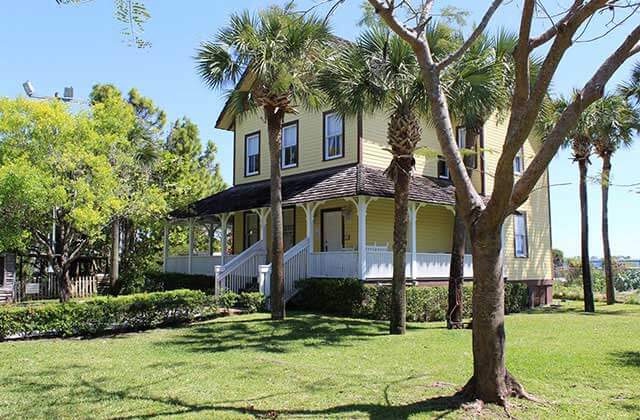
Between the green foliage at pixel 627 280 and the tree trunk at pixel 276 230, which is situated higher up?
the tree trunk at pixel 276 230

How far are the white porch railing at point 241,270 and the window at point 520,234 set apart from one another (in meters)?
11.7

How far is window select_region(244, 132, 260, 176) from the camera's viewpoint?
2383 cm

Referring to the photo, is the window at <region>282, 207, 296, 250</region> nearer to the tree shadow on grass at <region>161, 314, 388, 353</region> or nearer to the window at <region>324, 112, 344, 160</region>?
the window at <region>324, 112, 344, 160</region>

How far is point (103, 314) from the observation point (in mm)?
12938

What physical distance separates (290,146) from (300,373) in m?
14.3

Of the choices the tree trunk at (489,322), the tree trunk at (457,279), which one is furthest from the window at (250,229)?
the tree trunk at (489,322)

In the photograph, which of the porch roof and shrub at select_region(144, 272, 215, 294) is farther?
shrub at select_region(144, 272, 215, 294)

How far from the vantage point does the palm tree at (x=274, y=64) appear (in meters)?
13.9

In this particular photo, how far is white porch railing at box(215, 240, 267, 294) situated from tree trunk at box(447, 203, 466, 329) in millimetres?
7533

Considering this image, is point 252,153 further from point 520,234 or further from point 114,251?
point 520,234

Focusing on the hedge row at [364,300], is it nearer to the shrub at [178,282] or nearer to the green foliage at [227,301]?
the green foliage at [227,301]

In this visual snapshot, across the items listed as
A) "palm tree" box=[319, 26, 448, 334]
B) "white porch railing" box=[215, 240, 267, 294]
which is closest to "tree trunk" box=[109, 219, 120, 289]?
"white porch railing" box=[215, 240, 267, 294]

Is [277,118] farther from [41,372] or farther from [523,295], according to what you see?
[523,295]

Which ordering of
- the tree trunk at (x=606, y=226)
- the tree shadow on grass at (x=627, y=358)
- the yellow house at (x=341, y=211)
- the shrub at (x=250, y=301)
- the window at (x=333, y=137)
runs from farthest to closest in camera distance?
the tree trunk at (x=606, y=226) → the window at (x=333, y=137) → the yellow house at (x=341, y=211) → the shrub at (x=250, y=301) → the tree shadow on grass at (x=627, y=358)
